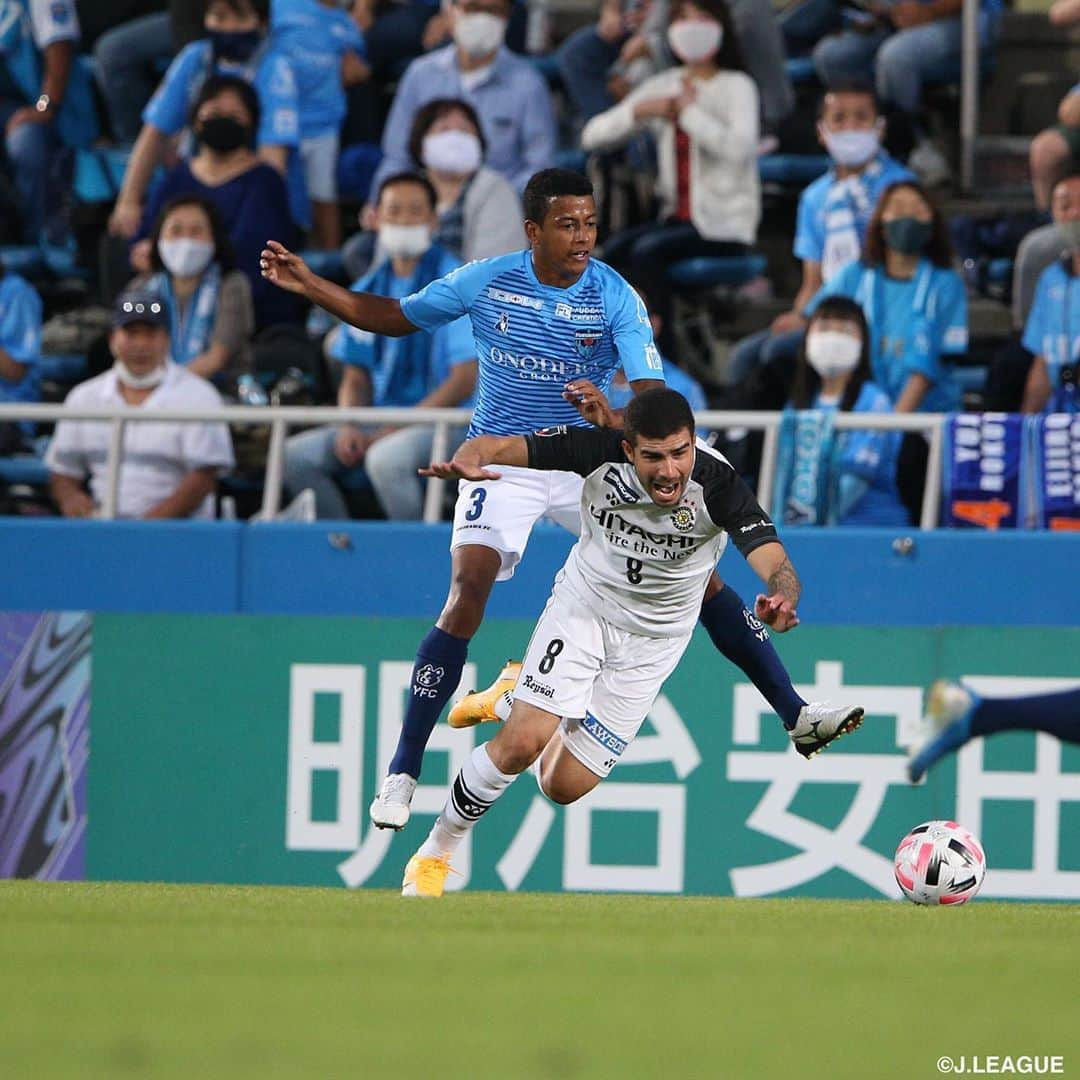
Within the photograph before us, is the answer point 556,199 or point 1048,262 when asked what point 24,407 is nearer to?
point 556,199

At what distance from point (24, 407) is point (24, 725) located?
5.09 feet

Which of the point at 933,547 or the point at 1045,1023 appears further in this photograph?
the point at 933,547

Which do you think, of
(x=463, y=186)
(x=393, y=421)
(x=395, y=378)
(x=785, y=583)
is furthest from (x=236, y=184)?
(x=785, y=583)

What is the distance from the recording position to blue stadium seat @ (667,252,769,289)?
12.0m

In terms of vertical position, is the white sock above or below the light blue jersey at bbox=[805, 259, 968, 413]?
below

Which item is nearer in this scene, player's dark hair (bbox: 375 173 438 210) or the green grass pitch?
the green grass pitch

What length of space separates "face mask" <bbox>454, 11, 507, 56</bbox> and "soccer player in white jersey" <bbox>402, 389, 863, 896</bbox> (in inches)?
192

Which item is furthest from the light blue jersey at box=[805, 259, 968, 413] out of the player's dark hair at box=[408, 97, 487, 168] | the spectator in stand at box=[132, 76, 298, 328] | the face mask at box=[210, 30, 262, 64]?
the face mask at box=[210, 30, 262, 64]

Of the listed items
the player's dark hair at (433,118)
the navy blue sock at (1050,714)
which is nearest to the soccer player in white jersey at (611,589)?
the navy blue sock at (1050,714)

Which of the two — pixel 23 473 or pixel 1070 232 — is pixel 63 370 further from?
pixel 1070 232

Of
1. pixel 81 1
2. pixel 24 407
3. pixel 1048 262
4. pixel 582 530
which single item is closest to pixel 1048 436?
pixel 1048 262

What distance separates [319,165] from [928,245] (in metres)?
3.87

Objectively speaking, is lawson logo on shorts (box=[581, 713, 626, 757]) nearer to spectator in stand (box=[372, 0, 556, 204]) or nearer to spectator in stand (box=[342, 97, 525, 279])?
spectator in stand (box=[342, 97, 525, 279])

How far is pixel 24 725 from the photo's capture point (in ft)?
35.2
